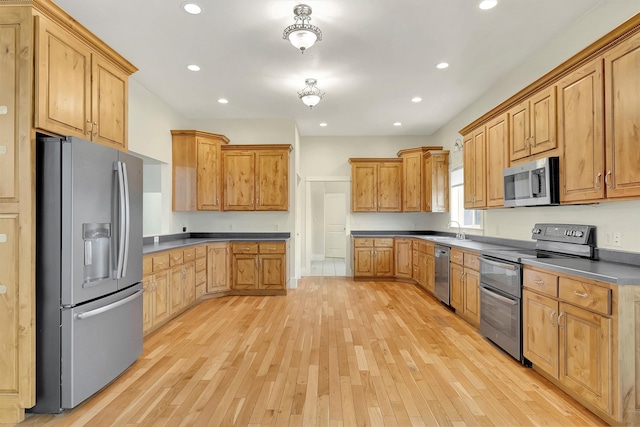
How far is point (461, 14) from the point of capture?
287 cm

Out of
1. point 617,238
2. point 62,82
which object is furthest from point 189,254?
point 617,238

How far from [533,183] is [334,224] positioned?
734 cm

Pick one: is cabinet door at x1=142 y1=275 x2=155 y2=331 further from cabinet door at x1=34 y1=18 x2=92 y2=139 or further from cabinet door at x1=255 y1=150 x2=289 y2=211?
cabinet door at x1=255 y1=150 x2=289 y2=211

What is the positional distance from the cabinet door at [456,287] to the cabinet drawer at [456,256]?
6 cm

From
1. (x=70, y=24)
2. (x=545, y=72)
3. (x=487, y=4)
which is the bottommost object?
(x=70, y=24)

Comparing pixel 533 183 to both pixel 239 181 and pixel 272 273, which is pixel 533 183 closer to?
pixel 272 273

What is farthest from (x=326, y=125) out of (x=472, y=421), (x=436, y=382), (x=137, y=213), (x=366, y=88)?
(x=472, y=421)

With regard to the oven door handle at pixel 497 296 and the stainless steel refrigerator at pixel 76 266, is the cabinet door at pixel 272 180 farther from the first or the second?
the oven door handle at pixel 497 296

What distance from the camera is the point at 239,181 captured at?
566 centimetres

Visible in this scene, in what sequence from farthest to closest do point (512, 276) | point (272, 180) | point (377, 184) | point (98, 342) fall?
point (377, 184) < point (272, 180) < point (512, 276) < point (98, 342)

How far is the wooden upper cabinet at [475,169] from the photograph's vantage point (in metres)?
4.11

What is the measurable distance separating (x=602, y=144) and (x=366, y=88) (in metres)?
2.86

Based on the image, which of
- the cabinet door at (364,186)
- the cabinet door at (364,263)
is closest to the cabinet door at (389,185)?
the cabinet door at (364,186)

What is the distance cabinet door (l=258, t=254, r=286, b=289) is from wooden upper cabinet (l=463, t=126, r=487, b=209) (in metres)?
Result: 2.98
